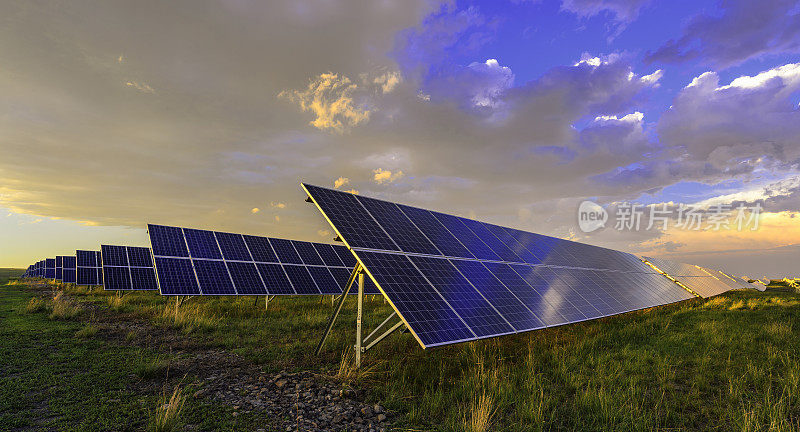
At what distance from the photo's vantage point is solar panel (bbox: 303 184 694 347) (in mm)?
8086

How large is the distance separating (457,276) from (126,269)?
93.6ft

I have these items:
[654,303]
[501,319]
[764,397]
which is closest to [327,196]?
[501,319]

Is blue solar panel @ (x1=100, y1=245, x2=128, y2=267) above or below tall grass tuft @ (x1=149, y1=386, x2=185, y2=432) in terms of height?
above

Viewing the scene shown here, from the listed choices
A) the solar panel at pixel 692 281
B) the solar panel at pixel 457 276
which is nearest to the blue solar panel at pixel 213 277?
the solar panel at pixel 457 276

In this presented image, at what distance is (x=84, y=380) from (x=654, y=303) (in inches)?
1002

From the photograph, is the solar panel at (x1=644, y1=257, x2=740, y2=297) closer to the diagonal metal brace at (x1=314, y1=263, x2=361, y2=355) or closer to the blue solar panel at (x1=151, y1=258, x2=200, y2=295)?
the diagonal metal brace at (x1=314, y1=263, x2=361, y2=355)

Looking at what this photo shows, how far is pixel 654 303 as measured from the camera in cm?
1964

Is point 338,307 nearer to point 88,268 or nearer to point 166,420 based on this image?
point 166,420

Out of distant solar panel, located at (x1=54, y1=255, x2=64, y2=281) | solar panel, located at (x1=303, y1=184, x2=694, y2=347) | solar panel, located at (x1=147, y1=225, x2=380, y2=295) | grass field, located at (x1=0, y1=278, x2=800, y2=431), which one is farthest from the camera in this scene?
distant solar panel, located at (x1=54, y1=255, x2=64, y2=281)

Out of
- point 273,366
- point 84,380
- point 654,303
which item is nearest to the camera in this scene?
point 84,380

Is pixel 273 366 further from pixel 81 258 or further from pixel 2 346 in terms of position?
pixel 81 258

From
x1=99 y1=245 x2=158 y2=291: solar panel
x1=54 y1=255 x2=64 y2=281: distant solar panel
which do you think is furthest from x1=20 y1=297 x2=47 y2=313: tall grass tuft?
x1=54 y1=255 x2=64 y2=281: distant solar panel

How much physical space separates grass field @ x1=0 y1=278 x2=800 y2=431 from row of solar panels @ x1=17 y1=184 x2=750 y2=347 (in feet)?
4.58

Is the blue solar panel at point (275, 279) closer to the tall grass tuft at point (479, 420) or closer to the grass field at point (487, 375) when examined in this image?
the grass field at point (487, 375)
